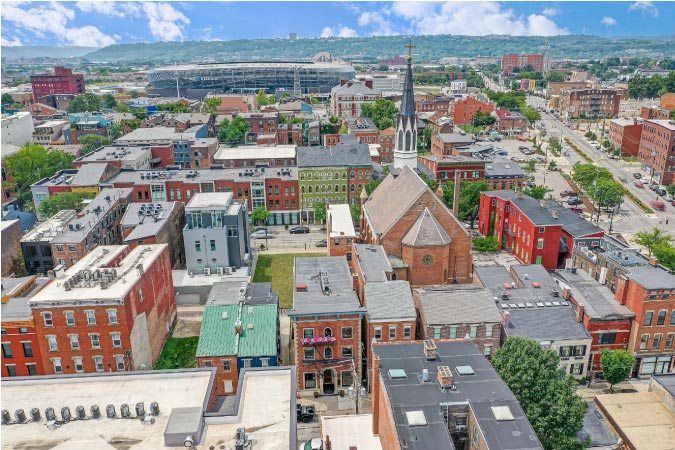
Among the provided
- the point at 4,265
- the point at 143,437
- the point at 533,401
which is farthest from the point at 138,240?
the point at 533,401

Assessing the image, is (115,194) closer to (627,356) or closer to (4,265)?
(4,265)

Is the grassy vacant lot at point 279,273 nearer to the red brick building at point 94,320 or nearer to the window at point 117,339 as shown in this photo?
the red brick building at point 94,320

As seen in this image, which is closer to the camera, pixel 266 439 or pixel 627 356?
pixel 266 439

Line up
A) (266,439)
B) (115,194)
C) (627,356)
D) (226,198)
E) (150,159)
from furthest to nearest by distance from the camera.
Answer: (150,159)
(115,194)
(226,198)
(627,356)
(266,439)

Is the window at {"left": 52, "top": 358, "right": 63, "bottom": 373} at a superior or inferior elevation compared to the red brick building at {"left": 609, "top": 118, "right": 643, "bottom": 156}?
inferior

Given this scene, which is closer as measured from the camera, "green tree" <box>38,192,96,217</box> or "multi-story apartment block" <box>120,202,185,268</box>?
"multi-story apartment block" <box>120,202,185,268</box>

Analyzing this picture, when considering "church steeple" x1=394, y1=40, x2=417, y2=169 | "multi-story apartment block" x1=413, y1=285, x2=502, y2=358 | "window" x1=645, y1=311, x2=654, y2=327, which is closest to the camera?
"multi-story apartment block" x1=413, y1=285, x2=502, y2=358

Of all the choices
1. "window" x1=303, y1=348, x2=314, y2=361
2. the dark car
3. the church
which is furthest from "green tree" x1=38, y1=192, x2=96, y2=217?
"window" x1=303, y1=348, x2=314, y2=361

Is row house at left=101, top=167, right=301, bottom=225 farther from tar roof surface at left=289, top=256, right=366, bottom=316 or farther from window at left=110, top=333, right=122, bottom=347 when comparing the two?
window at left=110, top=333, right=122, bottom=347
